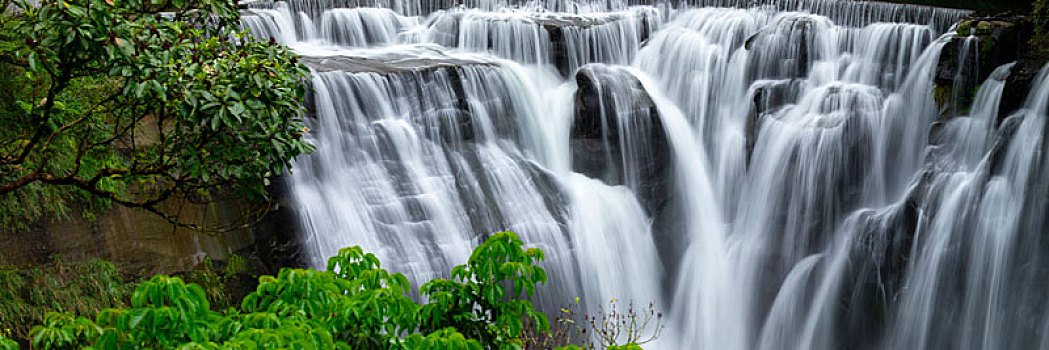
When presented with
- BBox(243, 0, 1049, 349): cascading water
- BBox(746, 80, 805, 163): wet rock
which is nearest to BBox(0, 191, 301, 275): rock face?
BBox(243, 0, 1049, 349): cascading water

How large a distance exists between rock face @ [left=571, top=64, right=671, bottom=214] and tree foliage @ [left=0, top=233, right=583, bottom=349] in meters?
8.10

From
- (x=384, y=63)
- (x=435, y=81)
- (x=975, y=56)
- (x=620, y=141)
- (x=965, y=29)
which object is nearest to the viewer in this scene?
(x=975, y=56)

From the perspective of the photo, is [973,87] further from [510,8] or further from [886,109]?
[510,8]

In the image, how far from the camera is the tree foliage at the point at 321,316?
4.53m

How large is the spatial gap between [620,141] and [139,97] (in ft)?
27.9

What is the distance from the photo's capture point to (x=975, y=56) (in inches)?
468

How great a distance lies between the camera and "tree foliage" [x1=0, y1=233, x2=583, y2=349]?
453 centimetres

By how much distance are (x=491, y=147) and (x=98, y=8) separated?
7.28 metres

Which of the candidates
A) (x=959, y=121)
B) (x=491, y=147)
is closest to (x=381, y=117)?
(x=491, y=147)

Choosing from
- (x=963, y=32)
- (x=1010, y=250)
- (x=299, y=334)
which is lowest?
(x=1010, y=250)

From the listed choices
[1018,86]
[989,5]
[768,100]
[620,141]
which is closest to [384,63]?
[620,141]

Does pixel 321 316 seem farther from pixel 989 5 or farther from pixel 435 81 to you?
pixel 989 5

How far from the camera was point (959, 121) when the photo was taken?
11.5 meters

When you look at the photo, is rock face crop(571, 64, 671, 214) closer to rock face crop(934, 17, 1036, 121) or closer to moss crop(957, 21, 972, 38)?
rock face crop(934, 17, 1036, 121)
